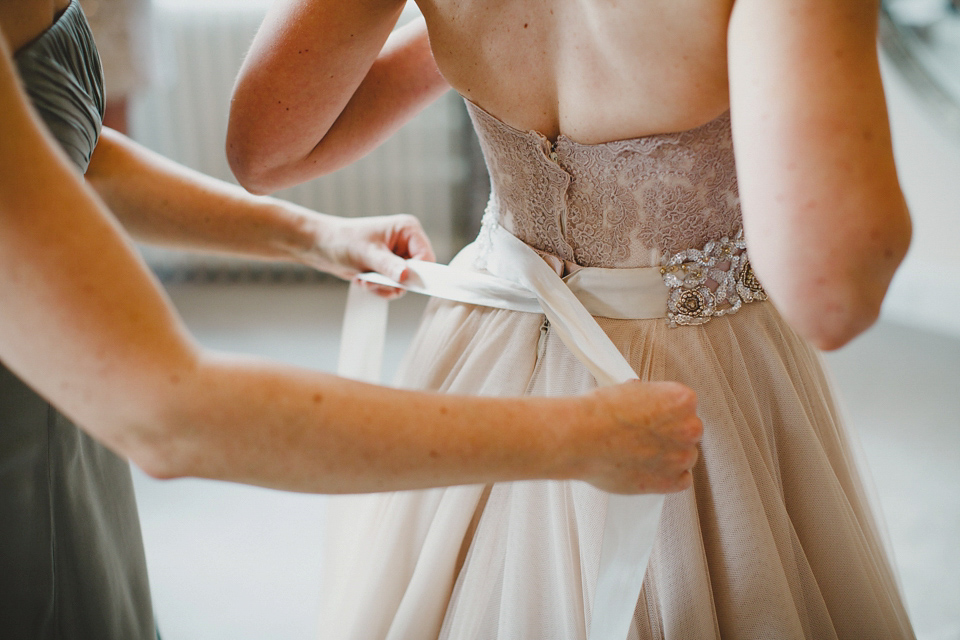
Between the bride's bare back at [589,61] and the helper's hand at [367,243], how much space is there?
268 mm

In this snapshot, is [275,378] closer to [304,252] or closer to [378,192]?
[304,252]

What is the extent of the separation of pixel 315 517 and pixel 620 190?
1518mm

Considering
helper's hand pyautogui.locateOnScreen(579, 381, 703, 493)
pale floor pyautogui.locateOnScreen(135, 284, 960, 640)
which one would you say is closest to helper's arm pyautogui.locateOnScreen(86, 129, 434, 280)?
helper's hand pyautogui.locateOnScreen(579, 381, 703, 493)

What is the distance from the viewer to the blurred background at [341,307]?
5.40 feet

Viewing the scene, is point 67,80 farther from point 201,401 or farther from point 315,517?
point 315,517

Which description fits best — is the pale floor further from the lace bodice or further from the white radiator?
the white radiator

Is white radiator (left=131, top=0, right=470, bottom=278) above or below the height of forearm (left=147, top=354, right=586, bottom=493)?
above

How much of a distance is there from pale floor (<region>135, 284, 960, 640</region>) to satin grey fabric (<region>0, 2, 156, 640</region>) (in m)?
0.84

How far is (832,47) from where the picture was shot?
1.48 ft

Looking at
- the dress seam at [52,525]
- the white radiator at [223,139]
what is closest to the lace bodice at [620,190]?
the dress seam at [52,525]

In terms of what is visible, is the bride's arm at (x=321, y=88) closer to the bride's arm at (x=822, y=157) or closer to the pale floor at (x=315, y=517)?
the bride's arm at (x=822, y=157)

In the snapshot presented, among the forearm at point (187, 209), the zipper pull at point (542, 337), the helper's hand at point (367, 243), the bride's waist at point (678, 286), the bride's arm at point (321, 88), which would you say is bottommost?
the zipper pull at point (542, 337)

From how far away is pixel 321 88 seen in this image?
785mm

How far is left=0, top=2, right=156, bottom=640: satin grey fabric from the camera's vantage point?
64cm
